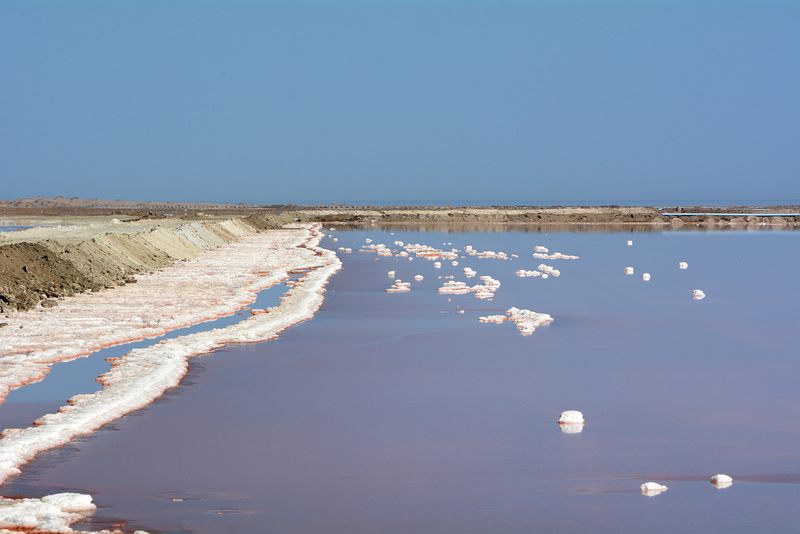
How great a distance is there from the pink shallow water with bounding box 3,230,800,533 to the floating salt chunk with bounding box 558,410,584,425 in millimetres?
142

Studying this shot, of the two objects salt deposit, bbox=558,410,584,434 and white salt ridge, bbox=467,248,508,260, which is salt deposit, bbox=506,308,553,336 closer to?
salt deposit, bbox=558,410,584,434

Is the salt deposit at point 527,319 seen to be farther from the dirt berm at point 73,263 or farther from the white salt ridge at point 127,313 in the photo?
the dirt berm at point 73,263

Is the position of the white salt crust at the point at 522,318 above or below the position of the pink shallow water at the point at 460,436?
below

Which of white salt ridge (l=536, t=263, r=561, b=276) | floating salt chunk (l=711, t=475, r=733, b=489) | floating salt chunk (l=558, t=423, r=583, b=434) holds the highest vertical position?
floating salt chunk (l=711, t=475, r=733, b=489)

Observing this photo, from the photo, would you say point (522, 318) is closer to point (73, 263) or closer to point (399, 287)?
point (399, 287)

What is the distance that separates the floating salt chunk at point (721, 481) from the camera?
26.8 ft

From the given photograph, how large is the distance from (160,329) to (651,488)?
11.6 meters

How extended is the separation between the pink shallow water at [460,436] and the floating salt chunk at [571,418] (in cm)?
14

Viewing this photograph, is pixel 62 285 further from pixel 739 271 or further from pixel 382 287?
pixel 739 271

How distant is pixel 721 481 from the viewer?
8.21 meters

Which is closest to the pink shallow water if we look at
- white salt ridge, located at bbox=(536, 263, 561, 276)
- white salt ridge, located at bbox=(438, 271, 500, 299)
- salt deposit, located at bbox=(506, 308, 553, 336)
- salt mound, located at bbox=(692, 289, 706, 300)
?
salt deposit, located at bbox=(506, 308, 553, 336)

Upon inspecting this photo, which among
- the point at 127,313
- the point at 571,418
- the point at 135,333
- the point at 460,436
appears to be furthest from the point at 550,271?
the point at 460,436

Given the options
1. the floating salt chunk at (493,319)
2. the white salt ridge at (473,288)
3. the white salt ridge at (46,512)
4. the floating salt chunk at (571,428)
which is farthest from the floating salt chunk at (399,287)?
the white salt ridge at (46,512)

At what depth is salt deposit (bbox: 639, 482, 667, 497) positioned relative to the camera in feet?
26.1
